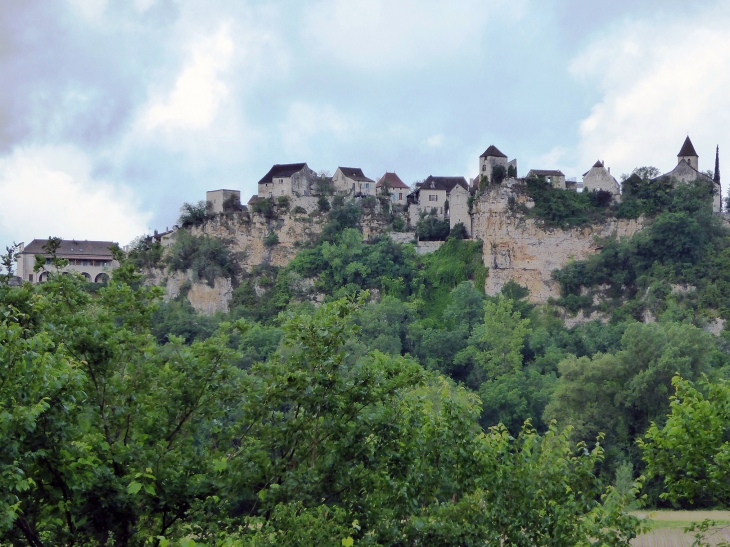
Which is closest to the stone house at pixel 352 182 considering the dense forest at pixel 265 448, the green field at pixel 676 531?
the green field at pixel 676 531

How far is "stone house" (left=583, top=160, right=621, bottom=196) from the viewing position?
77.3 meters

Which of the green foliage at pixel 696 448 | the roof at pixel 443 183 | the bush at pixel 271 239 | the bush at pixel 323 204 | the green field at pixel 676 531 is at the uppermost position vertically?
the roof at pixel 443 183

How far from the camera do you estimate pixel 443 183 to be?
83.2 m

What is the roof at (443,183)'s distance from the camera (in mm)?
82062

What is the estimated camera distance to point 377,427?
665 inches

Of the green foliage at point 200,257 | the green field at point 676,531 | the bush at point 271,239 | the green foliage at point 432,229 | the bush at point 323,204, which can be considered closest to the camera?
the green field at point 676,531

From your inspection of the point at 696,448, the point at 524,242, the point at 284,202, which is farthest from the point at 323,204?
the point at 696,448

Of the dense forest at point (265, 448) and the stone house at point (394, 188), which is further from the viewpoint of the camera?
the stone house at point (394, 188)

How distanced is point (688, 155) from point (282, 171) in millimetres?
33160

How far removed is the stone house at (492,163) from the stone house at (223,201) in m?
20.6

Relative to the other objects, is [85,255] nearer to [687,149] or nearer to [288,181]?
[288,181]

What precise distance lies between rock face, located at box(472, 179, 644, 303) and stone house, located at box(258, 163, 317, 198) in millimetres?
14918

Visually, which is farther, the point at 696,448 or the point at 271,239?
the point at 271,239

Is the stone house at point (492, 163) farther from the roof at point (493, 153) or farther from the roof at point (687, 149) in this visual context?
the roof at point (687, 149)
